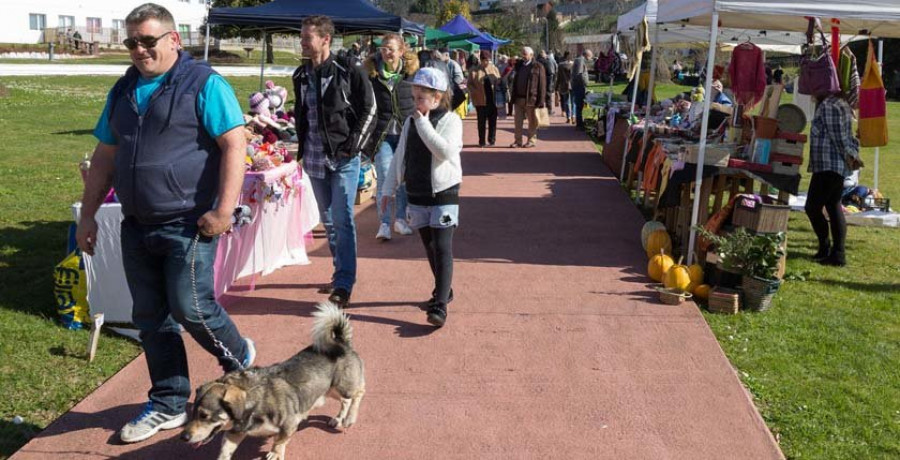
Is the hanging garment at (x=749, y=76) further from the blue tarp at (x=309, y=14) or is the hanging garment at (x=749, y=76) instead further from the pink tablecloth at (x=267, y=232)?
the pink tablecloth at (x=267, y=232)

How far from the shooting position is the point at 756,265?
18.9ft

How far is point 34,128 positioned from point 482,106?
9.25 m

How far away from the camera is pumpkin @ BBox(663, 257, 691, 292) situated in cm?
597

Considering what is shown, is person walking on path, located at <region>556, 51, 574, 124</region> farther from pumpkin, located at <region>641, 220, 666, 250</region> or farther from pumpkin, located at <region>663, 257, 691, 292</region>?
pumpkin, located at <region>663, 257, 691, 292</region>

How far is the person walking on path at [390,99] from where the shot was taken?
23.2 ft

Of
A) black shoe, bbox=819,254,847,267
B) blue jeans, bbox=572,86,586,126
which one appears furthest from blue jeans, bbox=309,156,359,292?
blue jeans, bbox=572,86,586,126

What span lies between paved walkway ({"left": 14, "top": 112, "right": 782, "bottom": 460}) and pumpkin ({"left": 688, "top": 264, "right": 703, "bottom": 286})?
0.41 m

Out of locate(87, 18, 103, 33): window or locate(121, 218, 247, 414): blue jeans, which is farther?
locate(87, 18, 103, 33): window

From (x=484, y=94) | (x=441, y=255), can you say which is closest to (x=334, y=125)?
(x=441, y=255)

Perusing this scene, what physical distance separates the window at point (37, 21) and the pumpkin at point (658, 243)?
7314 centimetres

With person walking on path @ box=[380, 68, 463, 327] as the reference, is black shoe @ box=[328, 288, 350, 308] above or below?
below

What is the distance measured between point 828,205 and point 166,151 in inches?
234

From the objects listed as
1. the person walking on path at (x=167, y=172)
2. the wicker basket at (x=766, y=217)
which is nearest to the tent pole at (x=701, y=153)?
the wicker basket at (x=766, y=217)

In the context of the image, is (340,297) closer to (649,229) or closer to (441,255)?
(441,255)
